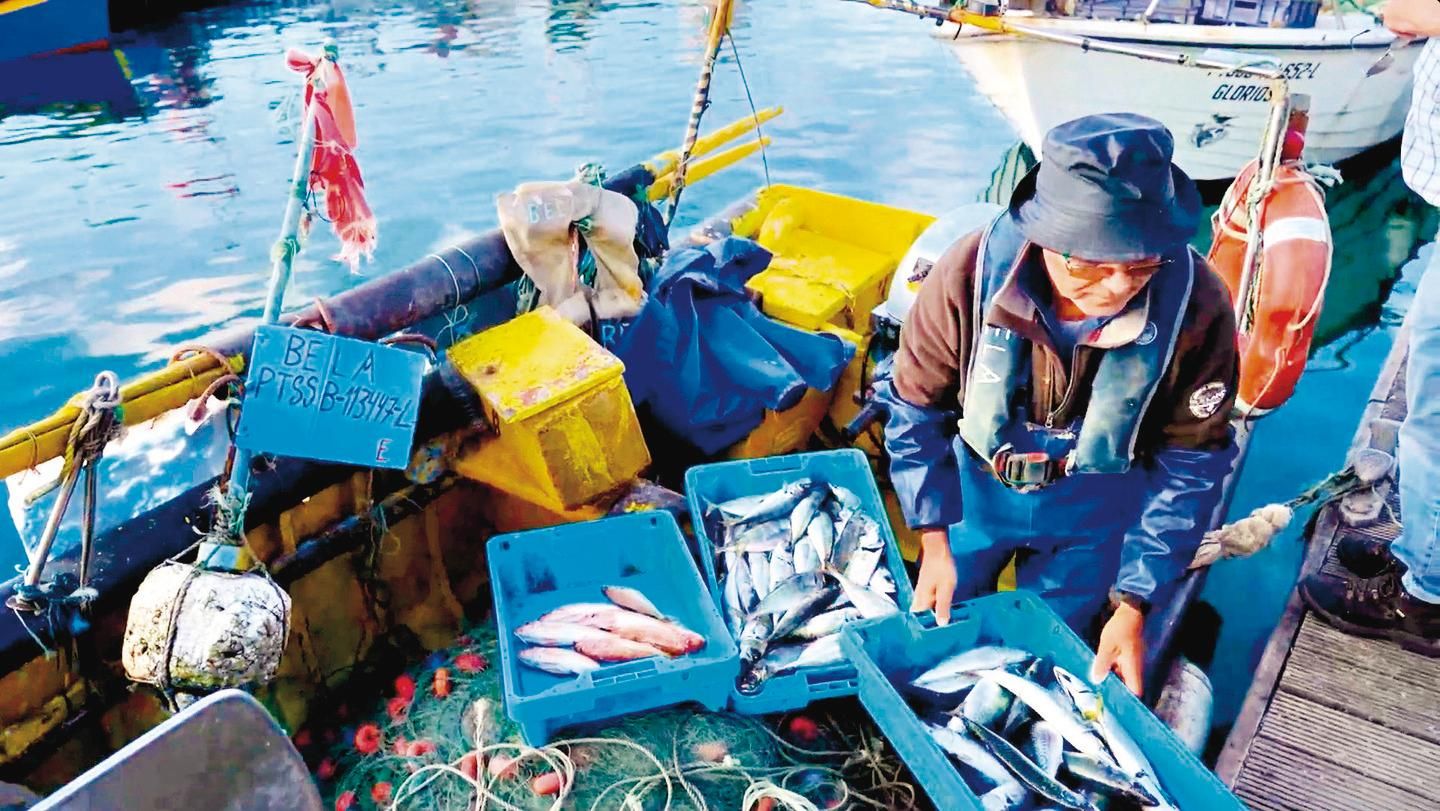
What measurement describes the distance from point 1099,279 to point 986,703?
133 cm

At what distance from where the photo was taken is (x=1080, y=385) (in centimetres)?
264

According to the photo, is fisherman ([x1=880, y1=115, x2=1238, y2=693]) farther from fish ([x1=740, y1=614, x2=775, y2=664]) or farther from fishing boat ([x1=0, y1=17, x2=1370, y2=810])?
fishing boat ([x1=0, y1=17, x2=1370, y2=810])

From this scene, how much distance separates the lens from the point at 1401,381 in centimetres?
600

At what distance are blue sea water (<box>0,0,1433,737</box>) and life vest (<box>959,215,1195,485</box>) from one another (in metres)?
2.88

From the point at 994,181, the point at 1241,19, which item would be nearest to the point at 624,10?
the point at 994,181

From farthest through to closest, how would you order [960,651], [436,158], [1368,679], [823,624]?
[436,158] → [1368,679] → [823,624] → [960,651]

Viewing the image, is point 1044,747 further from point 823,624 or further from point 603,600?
point 603,600

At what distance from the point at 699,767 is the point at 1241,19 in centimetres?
1258

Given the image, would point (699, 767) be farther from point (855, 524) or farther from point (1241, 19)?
point (1241, 19)

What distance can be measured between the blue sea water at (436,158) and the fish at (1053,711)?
2.82 meters

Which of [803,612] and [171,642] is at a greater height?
[171,642]

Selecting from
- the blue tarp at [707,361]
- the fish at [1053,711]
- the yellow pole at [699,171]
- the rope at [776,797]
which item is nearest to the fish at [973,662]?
the fish at [1053,711]

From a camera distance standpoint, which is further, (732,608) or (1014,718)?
(732,608)

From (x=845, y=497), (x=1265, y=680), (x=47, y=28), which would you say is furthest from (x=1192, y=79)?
(x=47, y=28)
